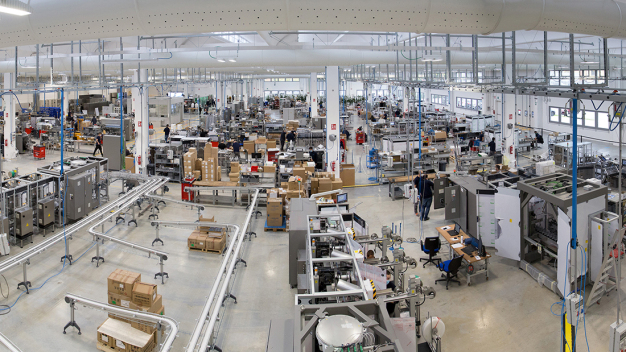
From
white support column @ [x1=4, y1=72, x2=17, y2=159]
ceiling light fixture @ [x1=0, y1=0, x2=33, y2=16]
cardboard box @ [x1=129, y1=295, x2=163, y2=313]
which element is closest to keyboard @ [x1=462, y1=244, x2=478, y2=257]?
cardboard box @ [x1=129, y1=295, x2=163, y2=313]

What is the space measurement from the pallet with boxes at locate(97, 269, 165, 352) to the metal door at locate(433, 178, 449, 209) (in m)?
6.67

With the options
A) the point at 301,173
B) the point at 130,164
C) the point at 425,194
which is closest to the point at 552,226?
the point at 425,194

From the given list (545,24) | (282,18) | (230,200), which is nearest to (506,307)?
(545,24)

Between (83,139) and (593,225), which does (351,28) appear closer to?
(593,225)

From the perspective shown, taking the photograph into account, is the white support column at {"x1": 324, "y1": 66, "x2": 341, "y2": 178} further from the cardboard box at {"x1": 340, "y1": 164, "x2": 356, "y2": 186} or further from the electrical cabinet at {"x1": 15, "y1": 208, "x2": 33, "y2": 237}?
the electrical cabinet at {"x1": 15, "y1": 208, "x2": 33, "y2": 237}

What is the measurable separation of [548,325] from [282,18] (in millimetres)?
6025

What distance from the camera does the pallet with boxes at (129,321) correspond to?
230 inches

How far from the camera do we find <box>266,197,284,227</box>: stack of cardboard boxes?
34.6 feet

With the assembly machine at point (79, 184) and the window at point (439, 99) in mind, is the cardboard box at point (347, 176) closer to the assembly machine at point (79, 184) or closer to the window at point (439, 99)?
the assembly machine at point (79, 184)

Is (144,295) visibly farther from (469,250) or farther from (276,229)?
(469,250)

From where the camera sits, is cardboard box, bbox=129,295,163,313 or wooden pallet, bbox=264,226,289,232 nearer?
cardboard box, bbox=129,295,163,313

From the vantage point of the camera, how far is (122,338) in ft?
19.1

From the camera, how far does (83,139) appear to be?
865 inches

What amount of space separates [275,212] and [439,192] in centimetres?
400
